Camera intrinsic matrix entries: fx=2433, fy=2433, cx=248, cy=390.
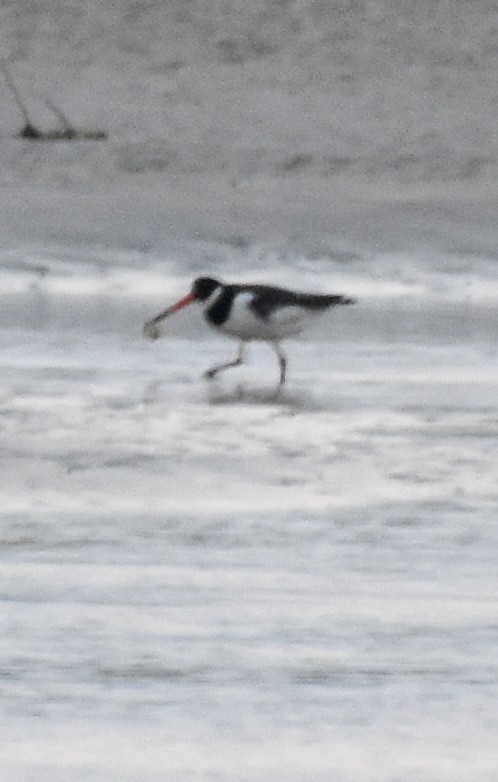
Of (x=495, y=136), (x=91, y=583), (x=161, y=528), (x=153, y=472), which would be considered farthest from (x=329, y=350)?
(x=495, y=136)

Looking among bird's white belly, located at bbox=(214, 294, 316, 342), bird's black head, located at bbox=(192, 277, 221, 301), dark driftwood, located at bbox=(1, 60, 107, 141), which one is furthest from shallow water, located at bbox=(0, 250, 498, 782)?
dark driftwood, located at bbox=(1, 60, 107, 141)

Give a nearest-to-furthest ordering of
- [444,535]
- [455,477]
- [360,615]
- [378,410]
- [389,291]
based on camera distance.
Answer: [360,615], [444,535], [455,477], [378,410], [389,291]

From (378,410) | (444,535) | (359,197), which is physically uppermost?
(444,535)

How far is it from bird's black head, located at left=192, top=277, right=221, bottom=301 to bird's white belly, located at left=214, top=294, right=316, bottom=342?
564mm

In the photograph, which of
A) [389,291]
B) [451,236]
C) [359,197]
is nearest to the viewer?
[389,291]

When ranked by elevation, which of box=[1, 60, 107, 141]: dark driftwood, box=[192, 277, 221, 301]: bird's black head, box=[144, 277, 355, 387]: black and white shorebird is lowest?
box=[1, 60, 107, 141]: dark driftwood

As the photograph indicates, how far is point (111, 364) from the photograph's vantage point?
34.9ft

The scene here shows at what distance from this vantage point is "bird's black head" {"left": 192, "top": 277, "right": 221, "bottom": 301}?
1136 centimetres

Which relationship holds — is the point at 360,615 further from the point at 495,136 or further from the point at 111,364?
the point at 495,136

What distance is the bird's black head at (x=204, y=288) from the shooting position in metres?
11.4

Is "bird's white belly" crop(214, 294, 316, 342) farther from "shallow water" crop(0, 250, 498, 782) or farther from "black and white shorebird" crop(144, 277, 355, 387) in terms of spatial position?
"shallow water" crop(0, 250, 498, 782)

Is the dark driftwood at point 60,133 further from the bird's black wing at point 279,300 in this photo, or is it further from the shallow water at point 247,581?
the shallow water at point 247,581

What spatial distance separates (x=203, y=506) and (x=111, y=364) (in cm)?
386

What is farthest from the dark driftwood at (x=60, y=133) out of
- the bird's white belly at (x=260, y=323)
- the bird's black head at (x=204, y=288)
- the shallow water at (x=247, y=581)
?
the shallow water at (x=247, y=581)
